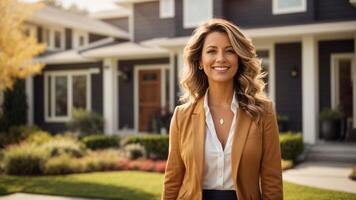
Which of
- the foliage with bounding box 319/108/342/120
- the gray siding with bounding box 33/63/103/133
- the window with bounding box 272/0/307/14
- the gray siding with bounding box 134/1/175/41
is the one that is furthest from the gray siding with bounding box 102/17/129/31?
the foliage with bounding box 319/108/342/120

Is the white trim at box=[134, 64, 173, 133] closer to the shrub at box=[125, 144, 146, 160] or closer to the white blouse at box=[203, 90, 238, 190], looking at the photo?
the shrub at box=[125, 144, 146, 160]

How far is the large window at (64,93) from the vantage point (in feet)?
64.9

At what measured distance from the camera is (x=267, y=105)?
257 cm

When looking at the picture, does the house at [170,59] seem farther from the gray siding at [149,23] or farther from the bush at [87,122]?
the bush at [87,122]

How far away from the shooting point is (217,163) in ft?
8.14

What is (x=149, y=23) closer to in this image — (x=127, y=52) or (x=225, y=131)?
(x=127, y=52)

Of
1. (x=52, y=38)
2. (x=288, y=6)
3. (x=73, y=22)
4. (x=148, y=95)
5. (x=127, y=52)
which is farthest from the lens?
(x=52, y=38)

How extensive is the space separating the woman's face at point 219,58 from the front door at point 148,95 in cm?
1563

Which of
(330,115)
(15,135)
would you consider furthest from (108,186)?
(15,135)

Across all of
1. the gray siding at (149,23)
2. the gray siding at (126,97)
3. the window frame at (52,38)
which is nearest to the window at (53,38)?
the window frame at (52,38)

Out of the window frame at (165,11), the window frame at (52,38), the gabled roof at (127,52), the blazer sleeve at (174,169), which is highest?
the window frame at (165,11)

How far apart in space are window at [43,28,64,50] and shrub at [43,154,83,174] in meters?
13.0

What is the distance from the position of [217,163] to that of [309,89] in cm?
1125

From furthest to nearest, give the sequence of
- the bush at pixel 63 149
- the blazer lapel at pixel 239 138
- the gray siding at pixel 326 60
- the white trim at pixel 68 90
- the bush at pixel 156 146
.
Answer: the white trim at pixel 68 90 → the gray siding at pixel 326 60 → the bush at pixel 156 146 → the bush at pixel 63 149 → the blazer lapel at pixel 239 138
